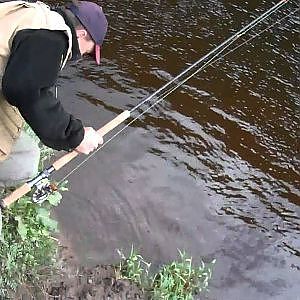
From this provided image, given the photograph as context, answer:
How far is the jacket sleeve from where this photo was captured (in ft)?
9.18

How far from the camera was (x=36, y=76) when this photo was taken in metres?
2.85

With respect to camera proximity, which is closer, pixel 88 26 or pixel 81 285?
pixel 88 26

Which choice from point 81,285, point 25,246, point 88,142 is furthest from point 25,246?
point 88,142

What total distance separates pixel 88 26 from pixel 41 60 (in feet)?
1.50

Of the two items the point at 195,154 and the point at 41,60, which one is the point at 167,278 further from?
the point at 41,60

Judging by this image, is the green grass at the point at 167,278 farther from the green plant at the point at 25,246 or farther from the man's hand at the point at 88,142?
the man's hand at the point at 88,142

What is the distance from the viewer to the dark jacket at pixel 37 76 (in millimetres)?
2797

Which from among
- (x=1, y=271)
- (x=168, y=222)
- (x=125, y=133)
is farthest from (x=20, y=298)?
(x=125, y=133)

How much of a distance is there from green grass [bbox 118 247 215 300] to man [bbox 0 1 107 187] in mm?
1424

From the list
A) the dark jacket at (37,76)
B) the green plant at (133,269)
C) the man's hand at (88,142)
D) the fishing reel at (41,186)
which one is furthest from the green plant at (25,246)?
the dark jacket at (37,76)

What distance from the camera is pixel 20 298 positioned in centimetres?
402

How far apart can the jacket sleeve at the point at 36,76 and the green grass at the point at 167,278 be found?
178cm

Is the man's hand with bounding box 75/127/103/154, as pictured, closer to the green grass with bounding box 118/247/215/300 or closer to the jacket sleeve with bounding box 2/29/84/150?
the jacket sleeve with bounding box 2/29/84/150

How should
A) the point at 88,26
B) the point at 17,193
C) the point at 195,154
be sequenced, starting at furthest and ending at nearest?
the point at 195,154 < the point at 17,193 < the point at 88,26
